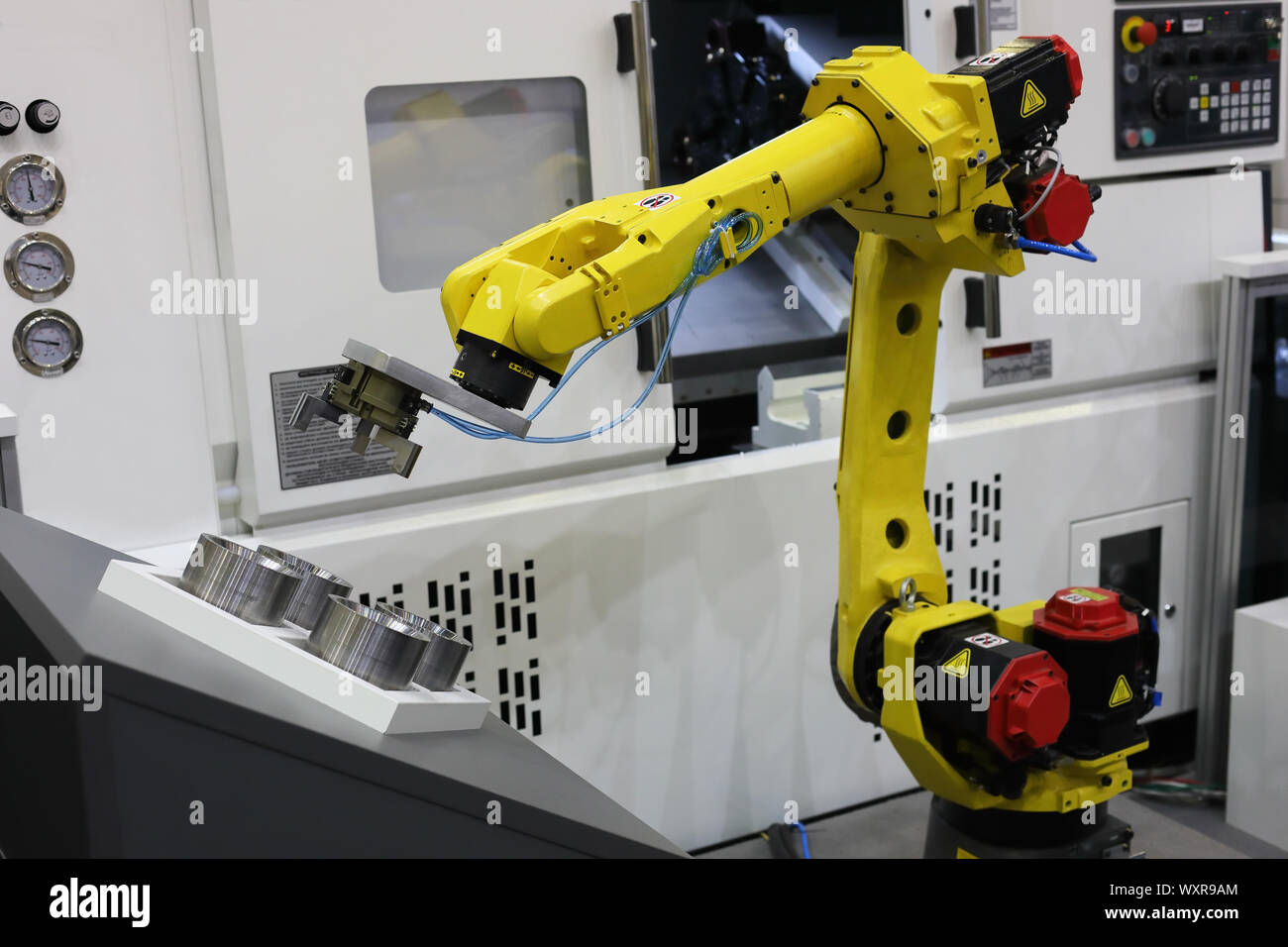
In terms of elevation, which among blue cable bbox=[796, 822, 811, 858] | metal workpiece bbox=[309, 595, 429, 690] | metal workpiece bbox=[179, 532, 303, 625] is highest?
metal workpiece bbox=[179, 532, 303, 625]

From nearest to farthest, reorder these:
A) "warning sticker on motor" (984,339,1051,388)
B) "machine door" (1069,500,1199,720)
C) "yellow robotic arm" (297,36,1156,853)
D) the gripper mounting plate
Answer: the gripper mounting plate
"yellow robotic arm" (297,36,1156,853)
"warning sticker on motor" (984,339,1051,388)
"machine door" (1069,500,1199,720)

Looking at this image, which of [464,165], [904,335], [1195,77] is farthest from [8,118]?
[1195,77]

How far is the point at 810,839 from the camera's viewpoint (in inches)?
106

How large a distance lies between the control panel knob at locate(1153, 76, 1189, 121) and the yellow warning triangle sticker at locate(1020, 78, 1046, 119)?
4.07ft

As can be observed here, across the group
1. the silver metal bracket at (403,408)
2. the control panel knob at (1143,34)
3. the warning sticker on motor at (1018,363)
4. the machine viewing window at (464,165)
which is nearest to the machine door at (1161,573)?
the warning sticker on motor at (1018,363)

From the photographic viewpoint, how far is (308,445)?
6.90ft

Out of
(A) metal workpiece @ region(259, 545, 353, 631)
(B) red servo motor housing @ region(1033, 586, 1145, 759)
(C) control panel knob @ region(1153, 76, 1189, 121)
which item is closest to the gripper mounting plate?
(A) metal workpiece @ region(259, 545, 353, 631)

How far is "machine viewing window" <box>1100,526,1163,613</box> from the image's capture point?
303 centimetres

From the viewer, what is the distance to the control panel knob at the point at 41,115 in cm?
184

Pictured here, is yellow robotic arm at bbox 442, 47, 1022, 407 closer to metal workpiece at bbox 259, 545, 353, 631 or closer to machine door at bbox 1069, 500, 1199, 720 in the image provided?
metal workpiece at bbox 259, 545, 353, 631

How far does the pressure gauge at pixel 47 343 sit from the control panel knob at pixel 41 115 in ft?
0.88
